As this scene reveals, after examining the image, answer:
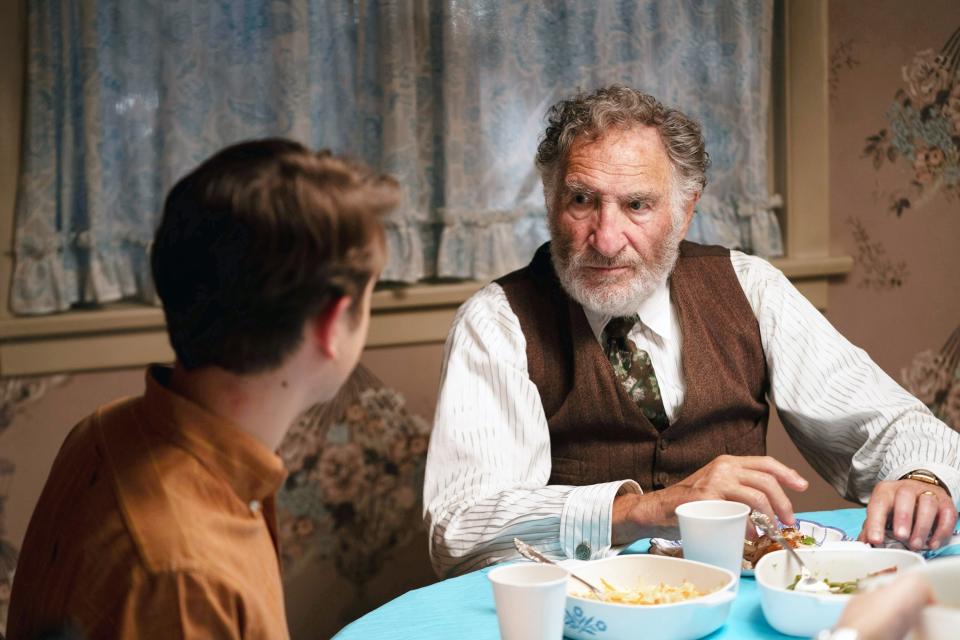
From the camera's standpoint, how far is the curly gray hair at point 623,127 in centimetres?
214

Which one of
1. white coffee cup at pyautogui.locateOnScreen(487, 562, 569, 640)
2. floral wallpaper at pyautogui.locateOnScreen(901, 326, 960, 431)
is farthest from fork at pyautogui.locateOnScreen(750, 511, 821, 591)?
floral wallpaper at pyautogui.locateOnScreen(901, 326, 960, 431)

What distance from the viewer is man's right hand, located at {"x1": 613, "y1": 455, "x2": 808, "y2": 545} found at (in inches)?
59.0

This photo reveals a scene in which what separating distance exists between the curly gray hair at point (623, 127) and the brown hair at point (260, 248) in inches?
48.9

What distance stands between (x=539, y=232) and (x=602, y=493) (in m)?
1.28

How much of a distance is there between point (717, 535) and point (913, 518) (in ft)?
1.41

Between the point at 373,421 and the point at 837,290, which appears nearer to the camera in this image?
the point at 373,421

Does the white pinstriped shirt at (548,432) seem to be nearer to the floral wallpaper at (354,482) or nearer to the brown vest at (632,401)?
the brown vest at (632,401)

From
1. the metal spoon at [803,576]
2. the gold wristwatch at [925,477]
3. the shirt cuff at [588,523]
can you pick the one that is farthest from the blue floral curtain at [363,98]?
the metal spoon at [803,576]

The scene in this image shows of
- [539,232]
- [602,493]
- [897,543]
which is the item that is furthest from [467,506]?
[539,232]

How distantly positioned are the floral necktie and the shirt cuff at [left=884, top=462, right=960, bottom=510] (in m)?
0.47

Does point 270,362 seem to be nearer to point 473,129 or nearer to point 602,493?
point 602,493

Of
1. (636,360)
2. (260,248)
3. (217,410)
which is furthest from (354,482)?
(260,248)

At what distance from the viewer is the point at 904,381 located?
3.12 meters

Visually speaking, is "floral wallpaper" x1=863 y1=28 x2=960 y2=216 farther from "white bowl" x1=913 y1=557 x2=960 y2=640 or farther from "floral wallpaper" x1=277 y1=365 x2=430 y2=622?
"white bowl" x1=913 y1=557 x2=960 y2=640
